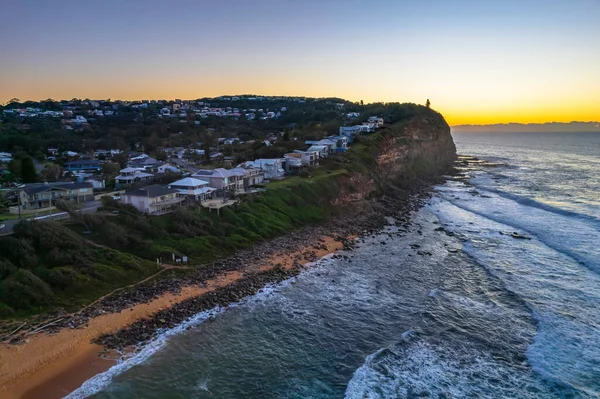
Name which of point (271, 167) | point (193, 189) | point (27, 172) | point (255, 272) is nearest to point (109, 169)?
point (27, 172)

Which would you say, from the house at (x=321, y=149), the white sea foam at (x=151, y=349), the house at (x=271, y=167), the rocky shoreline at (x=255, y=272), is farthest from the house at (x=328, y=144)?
the white sea foam at (x=151, y=349)

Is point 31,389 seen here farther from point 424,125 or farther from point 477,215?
point 424,125

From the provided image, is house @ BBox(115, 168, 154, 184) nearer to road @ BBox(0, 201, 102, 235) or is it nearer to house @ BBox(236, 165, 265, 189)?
road @ BBox(0, 201, 102, 235)

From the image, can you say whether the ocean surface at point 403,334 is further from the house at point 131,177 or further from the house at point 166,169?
the house at point 166,169

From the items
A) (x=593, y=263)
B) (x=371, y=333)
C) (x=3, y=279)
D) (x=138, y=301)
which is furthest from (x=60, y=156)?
(x=593, y=263)

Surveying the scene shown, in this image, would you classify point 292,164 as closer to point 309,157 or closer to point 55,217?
point 309,157

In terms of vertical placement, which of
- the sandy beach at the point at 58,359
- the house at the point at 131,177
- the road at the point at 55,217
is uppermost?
the house at the point at 131,177

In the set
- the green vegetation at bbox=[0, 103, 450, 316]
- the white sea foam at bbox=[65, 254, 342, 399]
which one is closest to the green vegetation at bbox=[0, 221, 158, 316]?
the green vegetation at bbox=[0, 103, 450, 316]
